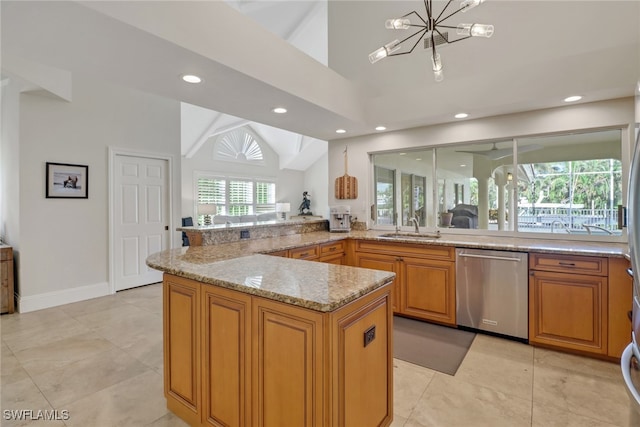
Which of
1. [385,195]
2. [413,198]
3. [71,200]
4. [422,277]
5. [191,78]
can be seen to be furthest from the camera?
[385,195]

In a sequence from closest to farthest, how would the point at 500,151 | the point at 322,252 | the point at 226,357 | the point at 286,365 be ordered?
the point at 286,365 < the point at 226,357 < the point at 322,252 < the point at 500,151

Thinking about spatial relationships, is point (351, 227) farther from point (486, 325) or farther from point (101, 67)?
point (101, 67)

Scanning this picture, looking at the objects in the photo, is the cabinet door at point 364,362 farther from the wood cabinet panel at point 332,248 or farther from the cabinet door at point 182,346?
the wood cabinet panel at point 332,248

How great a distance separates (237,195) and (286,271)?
8.03 metres

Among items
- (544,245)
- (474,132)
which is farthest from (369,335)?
(474,132)

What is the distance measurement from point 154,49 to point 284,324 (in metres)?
1.80

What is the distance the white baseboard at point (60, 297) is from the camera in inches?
143

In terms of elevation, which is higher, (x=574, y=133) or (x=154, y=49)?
(x=154, y=49)

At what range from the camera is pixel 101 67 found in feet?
6.91

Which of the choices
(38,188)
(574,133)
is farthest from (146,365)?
(574,133)

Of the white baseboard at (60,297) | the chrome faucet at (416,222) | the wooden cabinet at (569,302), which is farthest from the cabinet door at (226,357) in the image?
the white baseboard at (60,297)

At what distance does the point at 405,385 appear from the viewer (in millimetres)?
2154

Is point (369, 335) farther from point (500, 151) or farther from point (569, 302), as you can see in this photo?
point (500, 151)

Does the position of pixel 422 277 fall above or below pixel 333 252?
below
